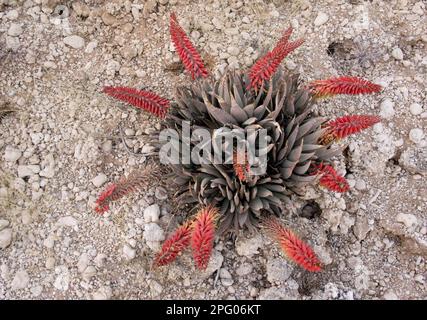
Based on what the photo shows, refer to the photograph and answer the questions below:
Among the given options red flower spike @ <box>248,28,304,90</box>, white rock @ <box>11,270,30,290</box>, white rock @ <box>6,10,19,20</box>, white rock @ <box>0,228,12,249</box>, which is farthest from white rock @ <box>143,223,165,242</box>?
white rock @ <box>6,10,19,20</box>

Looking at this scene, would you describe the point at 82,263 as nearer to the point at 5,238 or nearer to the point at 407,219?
the point at 5,238

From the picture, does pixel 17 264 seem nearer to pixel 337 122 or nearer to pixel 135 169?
pixel 135 169

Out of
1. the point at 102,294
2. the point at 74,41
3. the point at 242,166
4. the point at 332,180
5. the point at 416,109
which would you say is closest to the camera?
the point at 242,166

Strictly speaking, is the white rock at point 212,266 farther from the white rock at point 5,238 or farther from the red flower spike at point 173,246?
the white rock at point 5,238

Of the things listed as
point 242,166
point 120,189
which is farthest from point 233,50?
point 120,189

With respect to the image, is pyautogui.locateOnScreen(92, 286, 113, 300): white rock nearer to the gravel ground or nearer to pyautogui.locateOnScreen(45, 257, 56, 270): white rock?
the gravel ground

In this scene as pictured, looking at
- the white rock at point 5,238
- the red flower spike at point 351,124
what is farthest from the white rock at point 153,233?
the red flower spike at point 351,124
